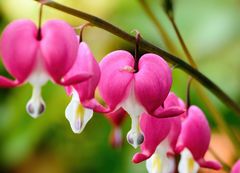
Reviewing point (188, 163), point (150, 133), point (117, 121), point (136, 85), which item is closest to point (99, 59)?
point (117, 121)

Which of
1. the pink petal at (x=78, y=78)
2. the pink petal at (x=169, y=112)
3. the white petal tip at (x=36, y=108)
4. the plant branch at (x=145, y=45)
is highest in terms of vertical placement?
the plant branch at (x=145, y=45)

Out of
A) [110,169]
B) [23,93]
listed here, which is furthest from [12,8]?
[110,169]

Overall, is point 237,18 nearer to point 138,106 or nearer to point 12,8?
point 12,8

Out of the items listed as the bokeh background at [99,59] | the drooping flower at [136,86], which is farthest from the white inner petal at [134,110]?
the bokeh background at [99,59]

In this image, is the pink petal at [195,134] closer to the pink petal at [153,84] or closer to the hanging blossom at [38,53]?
the pink petal at [153,84]

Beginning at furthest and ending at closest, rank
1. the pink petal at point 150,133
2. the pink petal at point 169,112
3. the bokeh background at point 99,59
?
the bokeh background at point 99,59 → the pink petal at point 150,133 → the pink petal at point 169,112

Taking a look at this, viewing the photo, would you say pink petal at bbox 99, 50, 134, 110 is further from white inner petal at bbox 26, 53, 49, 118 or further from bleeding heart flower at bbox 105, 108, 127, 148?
bleeding heart flower at bbox 105, 108, 127, 148
